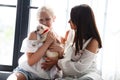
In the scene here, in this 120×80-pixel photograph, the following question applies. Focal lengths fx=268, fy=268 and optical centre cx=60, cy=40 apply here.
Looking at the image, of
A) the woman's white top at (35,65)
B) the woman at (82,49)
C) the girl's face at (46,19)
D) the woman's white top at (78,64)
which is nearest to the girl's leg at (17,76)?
the woman's white top at (35,65)

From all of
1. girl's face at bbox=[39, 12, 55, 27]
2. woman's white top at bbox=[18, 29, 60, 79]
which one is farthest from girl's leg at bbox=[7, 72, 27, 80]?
girl's face at bbox=[39, 12, 55, 27]

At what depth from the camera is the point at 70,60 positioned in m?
1.90

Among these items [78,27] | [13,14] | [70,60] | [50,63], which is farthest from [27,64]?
[13,14]

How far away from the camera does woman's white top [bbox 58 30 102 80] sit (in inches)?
73.4

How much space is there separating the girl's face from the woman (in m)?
0.18

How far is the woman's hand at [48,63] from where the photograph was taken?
1.94m

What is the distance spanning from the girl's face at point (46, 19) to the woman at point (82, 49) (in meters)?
0.18

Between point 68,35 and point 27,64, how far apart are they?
15.2 inches

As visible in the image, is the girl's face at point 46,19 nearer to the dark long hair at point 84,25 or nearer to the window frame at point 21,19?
the dark long hair at point 84,25

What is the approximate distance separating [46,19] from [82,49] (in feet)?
1.20

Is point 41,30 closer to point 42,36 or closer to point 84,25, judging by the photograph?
point 42,36

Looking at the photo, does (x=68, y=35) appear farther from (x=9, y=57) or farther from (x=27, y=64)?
(x=9, y=57)

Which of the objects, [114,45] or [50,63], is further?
[114,45]

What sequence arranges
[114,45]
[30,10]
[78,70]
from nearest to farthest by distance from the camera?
Result: [78,70], [114,45], [30,10]
